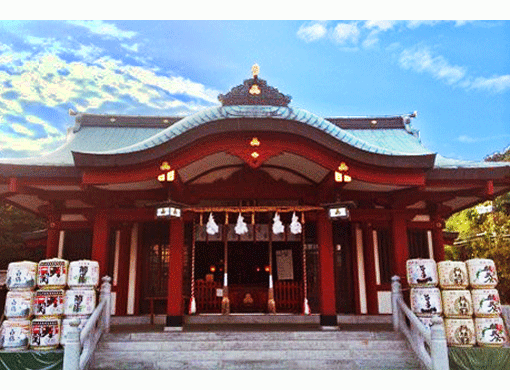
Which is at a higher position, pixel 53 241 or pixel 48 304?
pixel 53 241

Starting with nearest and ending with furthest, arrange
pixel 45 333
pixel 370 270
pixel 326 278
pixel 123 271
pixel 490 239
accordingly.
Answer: pixel 45 333, pixel 326 278, pixel 123 271, pixel 370 270, pixel 490 239

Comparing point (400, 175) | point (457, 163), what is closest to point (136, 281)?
point (400, 175)

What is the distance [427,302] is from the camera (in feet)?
28.8

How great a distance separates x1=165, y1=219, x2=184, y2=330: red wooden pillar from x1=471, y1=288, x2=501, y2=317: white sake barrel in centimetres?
640

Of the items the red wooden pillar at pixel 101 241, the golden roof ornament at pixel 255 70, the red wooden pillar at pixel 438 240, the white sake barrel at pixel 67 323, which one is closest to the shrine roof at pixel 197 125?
the golden roof ornament at pixel 255 70

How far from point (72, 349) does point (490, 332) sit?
26.4ft

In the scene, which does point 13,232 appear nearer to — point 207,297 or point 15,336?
point 207,297

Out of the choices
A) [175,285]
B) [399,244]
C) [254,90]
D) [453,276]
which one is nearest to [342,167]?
[399,244]

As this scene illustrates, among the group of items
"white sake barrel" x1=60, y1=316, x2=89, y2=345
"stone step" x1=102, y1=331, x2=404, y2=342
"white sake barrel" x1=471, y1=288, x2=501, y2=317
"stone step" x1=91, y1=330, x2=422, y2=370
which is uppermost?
"white sake barrel" x1=471, y1=288, x2=501, y2=317

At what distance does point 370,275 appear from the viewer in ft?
41.0

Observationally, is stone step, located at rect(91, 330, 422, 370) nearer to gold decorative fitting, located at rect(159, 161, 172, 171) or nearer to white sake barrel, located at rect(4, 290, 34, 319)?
white sake barrel, located at rect(4, 290, 34, 319)

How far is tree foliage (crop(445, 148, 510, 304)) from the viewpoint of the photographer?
18359mm

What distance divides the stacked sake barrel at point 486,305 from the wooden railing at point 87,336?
25.4ft

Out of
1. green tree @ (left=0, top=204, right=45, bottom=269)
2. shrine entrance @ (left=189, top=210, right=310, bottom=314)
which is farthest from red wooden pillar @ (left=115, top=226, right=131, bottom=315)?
green tree @ (left=0, top=204, right=45, bottom=269)
